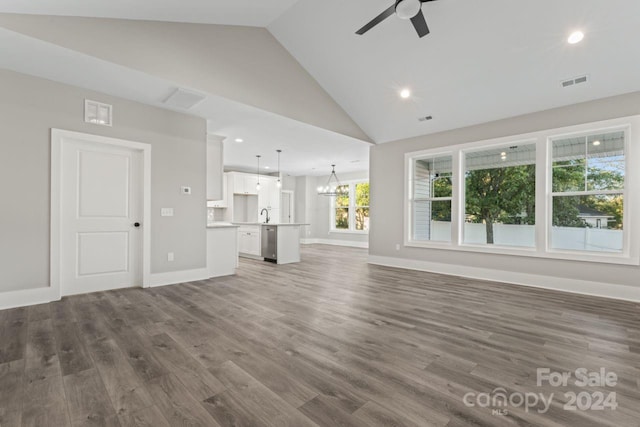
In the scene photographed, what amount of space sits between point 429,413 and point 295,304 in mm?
2156

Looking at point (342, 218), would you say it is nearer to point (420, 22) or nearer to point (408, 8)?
point (420, 22)

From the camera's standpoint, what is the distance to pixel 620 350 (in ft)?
7.86

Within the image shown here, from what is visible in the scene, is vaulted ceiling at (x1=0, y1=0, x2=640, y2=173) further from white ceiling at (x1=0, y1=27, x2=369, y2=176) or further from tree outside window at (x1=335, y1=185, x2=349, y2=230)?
tree outside window at (x1=335, y1=185, x2=349, y2=230)

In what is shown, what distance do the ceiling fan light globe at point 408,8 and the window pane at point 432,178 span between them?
11.5 ft

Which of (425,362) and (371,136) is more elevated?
(371,136)

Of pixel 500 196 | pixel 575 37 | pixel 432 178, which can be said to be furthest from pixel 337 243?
pixel 575 37

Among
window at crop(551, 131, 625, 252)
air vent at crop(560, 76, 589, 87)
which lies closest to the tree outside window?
window at crop(551, 131, 625, 252)

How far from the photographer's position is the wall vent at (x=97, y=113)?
3850 millimetres

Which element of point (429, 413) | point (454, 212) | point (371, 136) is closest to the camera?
point (429, 413)

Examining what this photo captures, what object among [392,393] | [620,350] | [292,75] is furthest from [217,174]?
[620,350]

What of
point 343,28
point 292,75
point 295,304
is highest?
point 343,28

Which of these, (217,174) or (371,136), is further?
(371,136)

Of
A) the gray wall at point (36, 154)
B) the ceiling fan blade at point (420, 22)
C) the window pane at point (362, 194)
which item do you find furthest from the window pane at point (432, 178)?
the gray wall at point (36, 154)

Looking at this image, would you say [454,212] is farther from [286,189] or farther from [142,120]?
[286,189]
